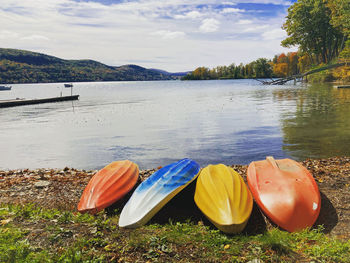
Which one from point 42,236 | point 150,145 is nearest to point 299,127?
point 150,145

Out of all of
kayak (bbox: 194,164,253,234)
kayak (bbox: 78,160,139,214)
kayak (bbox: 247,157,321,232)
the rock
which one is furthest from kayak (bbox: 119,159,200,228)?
the rock

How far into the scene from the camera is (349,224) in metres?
5.52

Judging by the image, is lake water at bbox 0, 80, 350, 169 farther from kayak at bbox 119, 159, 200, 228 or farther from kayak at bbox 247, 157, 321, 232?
kayak at bbox 247, 157, 321, 232

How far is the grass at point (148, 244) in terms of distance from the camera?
430cm

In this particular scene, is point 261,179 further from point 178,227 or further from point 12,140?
point 12,140

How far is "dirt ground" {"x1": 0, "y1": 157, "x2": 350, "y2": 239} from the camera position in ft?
19.0

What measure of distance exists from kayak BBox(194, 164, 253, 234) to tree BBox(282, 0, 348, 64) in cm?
6837

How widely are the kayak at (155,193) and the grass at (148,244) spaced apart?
0.80ft

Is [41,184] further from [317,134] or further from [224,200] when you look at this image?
[317,134]

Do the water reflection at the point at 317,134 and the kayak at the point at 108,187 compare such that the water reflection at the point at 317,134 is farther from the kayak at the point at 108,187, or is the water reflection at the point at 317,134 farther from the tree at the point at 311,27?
the tree at the point at 311,27

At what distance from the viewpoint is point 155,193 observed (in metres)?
6.14

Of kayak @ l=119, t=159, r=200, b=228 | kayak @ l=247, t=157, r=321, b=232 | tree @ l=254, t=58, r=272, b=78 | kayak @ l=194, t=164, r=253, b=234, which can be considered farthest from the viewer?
tree @ l=254, t=58, r=272, b=78

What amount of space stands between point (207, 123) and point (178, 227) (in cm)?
1789

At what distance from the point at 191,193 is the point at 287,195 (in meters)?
2.43
